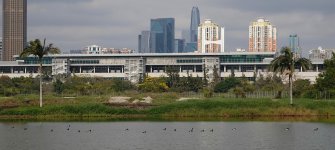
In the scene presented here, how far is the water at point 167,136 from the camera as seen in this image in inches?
1650

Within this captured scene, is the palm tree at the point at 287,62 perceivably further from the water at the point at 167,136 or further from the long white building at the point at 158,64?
the long white building at the point at 158,64

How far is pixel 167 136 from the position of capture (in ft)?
160

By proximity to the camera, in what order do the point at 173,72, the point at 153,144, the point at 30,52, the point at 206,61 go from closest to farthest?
the point at 153,144
the point at 30,52
the point at 173,72
the point at 206,61

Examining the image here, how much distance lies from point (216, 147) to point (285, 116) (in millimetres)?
30320

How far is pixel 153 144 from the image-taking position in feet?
141

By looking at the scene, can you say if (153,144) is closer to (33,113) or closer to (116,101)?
(33,113)

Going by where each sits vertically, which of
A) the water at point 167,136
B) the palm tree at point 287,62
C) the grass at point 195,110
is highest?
the palm tree at point 287,62

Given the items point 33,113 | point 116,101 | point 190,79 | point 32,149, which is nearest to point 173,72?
point 190,79

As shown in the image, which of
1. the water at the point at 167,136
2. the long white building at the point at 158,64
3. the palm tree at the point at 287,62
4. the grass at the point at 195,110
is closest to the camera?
the water at the point at 167,136

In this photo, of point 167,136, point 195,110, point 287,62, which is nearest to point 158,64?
point 287,62

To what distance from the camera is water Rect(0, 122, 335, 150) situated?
4191 cm

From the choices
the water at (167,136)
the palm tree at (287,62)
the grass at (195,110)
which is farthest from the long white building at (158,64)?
the water at (167,136)

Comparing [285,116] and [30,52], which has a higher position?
[30,52]

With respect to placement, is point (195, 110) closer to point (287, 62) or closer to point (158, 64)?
point (287, 62)
